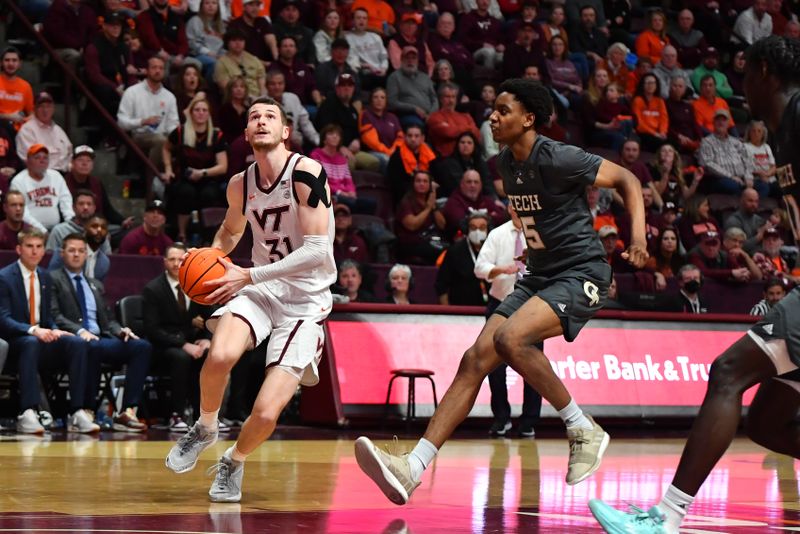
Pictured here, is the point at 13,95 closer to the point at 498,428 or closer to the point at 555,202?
the point at 498,428

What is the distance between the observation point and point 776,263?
54.3ft

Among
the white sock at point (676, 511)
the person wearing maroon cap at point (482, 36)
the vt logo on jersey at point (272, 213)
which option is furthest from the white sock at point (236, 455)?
the person wearing maroon cap at point (482, 36)

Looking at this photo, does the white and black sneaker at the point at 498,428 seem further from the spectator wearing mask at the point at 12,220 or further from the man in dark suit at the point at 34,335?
the spectator wearing mask at the point at 12,220

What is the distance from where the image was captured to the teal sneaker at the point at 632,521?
4.84m

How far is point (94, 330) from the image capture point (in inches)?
469

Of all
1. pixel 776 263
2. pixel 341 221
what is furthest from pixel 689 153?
pixel 341 221

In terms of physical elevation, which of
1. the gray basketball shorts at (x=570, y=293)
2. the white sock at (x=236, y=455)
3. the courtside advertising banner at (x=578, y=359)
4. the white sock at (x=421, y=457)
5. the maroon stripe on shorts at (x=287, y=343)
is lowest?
the courtside advertising banner at (x=578, y=359)

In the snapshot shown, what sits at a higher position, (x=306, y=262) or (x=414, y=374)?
(x=306, y=262)

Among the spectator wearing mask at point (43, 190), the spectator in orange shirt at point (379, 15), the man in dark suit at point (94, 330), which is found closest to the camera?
the man in dark suit at point (94, 330)

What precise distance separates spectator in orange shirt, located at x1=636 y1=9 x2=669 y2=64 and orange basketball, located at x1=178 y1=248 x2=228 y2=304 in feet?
50.2

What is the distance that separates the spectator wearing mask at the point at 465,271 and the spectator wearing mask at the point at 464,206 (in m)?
1.29

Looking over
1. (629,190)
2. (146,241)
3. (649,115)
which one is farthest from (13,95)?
(649,115)

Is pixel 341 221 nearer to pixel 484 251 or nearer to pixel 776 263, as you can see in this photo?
pixel 484 251

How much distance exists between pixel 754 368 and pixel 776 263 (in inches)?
482
